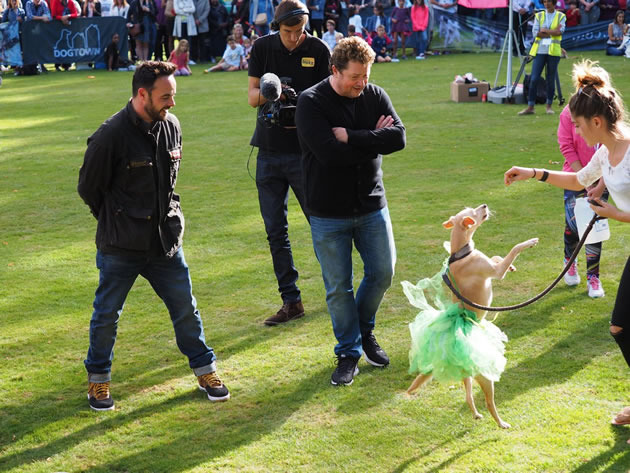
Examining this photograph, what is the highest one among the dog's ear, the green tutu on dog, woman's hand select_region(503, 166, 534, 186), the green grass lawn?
woman's hand select_region(503, 166, 534, 186)

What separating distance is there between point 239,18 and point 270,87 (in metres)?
23.3

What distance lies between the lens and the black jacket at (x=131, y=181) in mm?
4930

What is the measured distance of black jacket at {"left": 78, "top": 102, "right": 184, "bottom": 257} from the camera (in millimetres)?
4930

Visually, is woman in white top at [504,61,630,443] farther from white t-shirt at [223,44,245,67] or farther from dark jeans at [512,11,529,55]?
white t-shirt at [223,44,245,67]

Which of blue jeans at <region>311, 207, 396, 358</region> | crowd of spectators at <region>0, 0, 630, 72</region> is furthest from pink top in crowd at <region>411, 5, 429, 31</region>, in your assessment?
blue jeans at <region>311, 207, 396, 358</region>

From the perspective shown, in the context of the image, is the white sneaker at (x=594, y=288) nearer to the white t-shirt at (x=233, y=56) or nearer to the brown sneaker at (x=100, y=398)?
the brown sneaker at (x=100, y=398)

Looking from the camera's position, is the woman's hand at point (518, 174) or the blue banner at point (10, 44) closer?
the woman's hand at point (518, 174)

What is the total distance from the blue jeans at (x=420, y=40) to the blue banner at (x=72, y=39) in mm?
9987

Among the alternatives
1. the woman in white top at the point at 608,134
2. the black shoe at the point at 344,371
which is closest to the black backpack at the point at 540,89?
the black shoe at the point at 344,371

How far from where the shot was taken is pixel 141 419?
5.16 metres

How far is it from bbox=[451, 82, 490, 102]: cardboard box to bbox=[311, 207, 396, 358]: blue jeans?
41.7 ft

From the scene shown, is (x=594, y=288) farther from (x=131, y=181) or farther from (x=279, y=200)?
(x=131, y=181)

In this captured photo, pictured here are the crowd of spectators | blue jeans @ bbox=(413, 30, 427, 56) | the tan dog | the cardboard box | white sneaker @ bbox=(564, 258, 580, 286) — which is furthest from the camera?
blue jeans @ bbox=(413, 30, 427, 56)

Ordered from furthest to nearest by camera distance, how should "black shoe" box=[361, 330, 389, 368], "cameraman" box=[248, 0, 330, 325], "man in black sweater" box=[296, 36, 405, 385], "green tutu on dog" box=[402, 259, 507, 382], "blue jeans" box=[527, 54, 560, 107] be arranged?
"blue jeans" box=[527, 54, 560, 107] < "cameraman" box=[248, 0, 330, 325] < "black shoe" box=[361, 330, 389, 368] < "man in black sweater" box=[296, 36, 405, 385] < "green tutu on dog" box=[402, 259, 507, 382]
